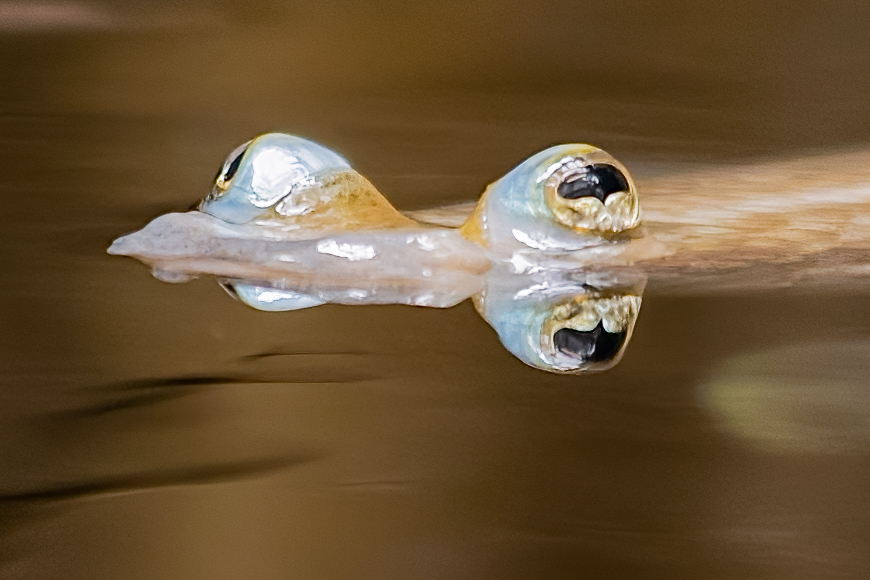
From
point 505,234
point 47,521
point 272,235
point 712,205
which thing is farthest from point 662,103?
point 47,521

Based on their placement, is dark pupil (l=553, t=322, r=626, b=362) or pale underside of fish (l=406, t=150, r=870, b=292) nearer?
dark pupil (l=553, t=322, r=626, b=362)

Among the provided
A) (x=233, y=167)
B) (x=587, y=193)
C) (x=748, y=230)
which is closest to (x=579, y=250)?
(x=587, y=193)

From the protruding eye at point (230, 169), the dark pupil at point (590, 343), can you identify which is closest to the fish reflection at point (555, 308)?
the dark pupil at point (590, 343)

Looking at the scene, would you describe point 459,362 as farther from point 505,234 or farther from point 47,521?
point 47,521

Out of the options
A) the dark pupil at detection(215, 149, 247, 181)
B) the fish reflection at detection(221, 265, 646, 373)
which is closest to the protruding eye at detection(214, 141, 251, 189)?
the dark pupil at detection(215, 149, 247, 181)

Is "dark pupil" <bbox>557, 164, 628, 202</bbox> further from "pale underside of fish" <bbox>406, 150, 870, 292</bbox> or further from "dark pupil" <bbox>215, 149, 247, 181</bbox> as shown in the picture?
"dark pupil" <bbox>215, 149, 247, 181</bbox>

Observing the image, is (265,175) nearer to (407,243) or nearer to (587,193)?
(407,243)
